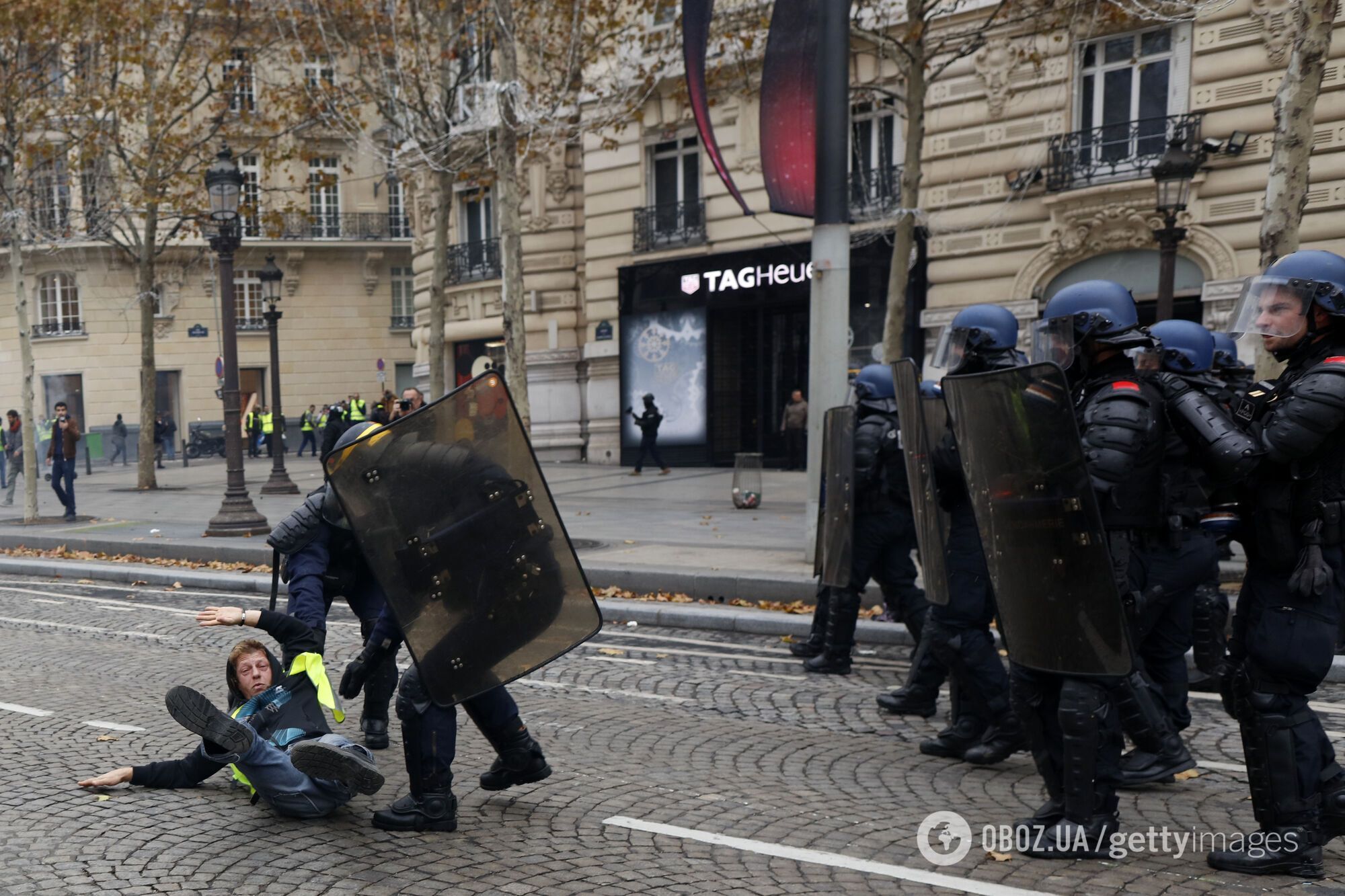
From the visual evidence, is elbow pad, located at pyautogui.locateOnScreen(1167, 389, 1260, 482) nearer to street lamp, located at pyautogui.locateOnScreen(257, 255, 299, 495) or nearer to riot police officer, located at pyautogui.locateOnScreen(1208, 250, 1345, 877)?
riot police officer, located at pyautogui.locateOnScreen(1208, 250, 1345, 877)

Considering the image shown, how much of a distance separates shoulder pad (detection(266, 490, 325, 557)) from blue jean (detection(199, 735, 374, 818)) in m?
0.98

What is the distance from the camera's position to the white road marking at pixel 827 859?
12.2ft

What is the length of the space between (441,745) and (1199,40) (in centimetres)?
1619

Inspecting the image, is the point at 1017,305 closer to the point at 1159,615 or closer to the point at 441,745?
the point at 1159,615

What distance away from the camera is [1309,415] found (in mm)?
3605

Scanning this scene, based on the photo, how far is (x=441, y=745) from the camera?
168 inches

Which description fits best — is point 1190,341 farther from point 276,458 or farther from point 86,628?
point 276,458

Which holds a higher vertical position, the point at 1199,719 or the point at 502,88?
the point at 502,88

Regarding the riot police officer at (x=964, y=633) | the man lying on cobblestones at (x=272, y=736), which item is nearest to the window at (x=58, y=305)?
the man lying on cobblestones at (x=272, y=736)

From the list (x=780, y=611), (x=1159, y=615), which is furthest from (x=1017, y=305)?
(x=1159, y=615)

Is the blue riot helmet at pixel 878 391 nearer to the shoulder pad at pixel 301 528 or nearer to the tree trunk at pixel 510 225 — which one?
the shoulder pad at pixel 301 528

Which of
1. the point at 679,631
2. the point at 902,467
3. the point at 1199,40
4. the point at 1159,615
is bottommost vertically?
the point at 679,631

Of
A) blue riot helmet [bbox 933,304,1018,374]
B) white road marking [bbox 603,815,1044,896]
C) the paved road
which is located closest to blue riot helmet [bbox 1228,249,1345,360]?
blue riot helmet [bbox 933,304,1018,374]

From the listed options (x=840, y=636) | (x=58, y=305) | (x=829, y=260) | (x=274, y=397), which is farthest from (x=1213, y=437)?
(x=58, y=305)
